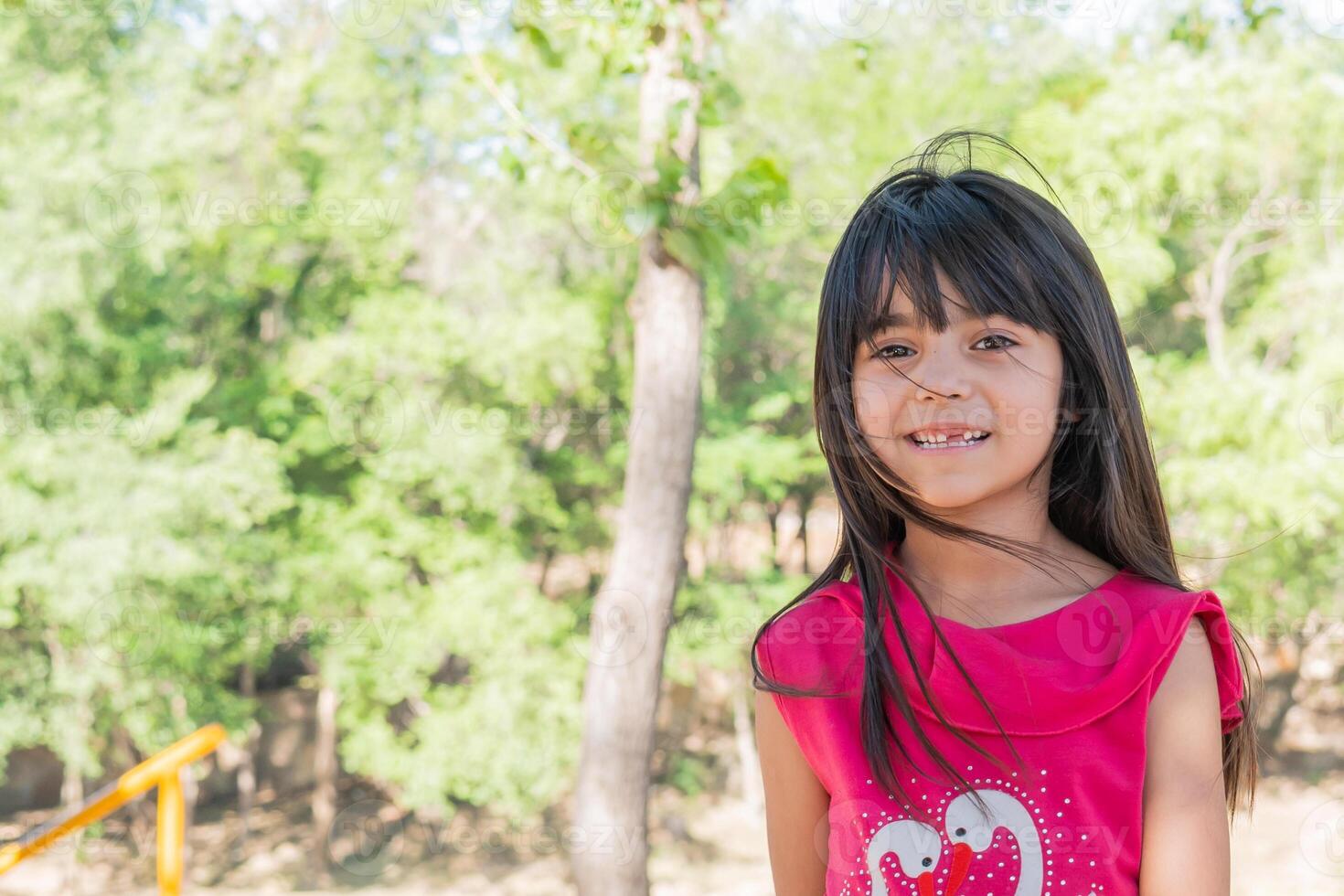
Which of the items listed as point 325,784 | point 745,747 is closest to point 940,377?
point 325,784

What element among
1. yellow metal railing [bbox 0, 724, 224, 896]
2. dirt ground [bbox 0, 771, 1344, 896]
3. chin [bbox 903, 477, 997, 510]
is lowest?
dirt ground [bbox 0, 771, 1344, 896]

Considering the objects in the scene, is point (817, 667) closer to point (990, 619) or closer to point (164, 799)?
point (990, 619)

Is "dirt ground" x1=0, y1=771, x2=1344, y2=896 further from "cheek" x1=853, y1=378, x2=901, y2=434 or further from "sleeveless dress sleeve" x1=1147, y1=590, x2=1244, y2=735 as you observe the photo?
"cheek" x1=853, y1=378, x2=901, y2=434

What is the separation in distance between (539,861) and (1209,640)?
38.9 ft

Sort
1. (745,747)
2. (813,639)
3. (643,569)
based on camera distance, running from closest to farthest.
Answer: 1. (813,639)
2. (643,569)
3. (745,747)

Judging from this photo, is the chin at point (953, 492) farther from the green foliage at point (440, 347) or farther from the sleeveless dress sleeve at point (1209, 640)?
the green foliage at point (440, 347)

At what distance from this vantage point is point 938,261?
859mm

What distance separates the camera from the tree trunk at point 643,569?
9.68ft

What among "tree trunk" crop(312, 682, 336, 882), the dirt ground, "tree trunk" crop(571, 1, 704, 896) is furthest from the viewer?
"tree trunk" crop(312, 682, 336, 882)

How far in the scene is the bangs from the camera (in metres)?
0.84

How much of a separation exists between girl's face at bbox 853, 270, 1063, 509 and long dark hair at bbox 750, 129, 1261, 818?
0.04 feet

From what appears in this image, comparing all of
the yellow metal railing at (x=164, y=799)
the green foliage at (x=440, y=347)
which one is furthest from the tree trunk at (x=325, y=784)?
the yellow metal railing at (x=164, y=799)

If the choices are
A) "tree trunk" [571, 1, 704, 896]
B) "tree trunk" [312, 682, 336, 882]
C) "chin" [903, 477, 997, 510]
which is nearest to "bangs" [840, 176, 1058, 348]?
"chin" [903, 477, 997, 510]

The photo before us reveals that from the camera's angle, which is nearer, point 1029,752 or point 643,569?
point 1029,752
